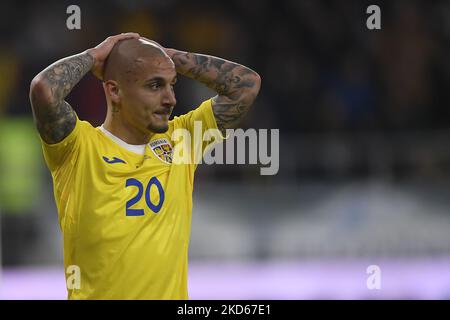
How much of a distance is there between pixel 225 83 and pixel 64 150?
95 centimetres

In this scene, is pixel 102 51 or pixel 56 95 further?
pixel 102 51

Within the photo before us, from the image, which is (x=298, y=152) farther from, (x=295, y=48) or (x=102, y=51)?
(x=102, y=51)

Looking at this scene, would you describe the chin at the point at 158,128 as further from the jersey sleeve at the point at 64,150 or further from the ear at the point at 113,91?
the jersey sleeve at the point at 64,150

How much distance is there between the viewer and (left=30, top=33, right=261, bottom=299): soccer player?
4078 mm

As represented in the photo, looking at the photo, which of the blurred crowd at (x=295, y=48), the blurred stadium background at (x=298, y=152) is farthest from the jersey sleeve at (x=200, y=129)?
the blurred crowd at (x=295, y=48)

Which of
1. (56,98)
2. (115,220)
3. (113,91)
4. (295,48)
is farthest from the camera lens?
(295,48)

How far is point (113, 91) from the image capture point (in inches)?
167

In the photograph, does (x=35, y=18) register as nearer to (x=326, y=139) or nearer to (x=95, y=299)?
(x=326, y=139)

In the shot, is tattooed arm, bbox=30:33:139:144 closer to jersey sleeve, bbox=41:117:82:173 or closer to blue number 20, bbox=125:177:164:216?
jersey sleeve, bbox=41:117:82:173

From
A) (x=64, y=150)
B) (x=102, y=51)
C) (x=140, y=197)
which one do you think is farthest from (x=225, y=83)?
(x=64, y=150)

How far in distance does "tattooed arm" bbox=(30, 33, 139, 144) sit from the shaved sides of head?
11 cm

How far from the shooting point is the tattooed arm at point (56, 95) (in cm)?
391

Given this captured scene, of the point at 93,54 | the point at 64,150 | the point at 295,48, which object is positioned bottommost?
the point at 64,150

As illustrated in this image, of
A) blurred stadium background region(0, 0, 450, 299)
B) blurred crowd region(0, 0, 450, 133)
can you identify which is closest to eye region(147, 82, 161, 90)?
blurred stadium background region(0, 0, 450, 299)
